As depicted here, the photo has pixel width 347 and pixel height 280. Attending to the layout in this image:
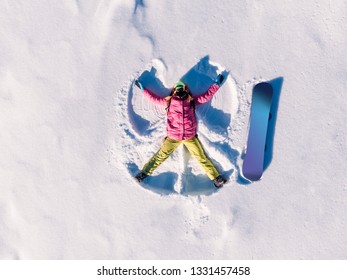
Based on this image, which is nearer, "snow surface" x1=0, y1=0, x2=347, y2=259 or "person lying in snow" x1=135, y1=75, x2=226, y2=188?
"person lying in snow" x1=135, y1=75, x2=226, y2=188

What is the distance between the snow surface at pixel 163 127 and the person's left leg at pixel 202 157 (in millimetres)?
134

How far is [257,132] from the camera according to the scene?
444 cm

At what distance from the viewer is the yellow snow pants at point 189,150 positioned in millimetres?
4348

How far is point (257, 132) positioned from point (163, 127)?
3.83 feet

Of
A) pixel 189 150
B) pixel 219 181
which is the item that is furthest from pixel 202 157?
pixel 219 181

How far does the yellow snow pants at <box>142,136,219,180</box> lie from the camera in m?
4.35

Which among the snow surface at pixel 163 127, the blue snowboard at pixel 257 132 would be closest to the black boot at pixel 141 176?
the snow surface at pixel 163 127

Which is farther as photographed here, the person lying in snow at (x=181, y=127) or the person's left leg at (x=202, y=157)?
the person's left leg at (x=202, y=157)

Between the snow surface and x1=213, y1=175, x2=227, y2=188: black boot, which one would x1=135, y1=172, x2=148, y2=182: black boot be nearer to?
the snow surface

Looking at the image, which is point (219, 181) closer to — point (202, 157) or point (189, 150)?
point (202, 157)

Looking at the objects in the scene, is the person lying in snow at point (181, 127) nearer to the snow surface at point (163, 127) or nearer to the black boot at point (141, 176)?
the black boot at point (141, 176)

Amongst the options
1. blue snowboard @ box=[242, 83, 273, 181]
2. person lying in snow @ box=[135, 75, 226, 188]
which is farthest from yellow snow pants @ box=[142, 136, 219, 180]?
blue snowboard @ box=[242, 83, 273, 181]

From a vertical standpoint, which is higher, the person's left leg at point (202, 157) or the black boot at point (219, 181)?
the person's left leg at point (202, 157)
